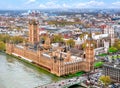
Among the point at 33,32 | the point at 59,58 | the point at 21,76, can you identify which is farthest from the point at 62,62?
the point at 33,32

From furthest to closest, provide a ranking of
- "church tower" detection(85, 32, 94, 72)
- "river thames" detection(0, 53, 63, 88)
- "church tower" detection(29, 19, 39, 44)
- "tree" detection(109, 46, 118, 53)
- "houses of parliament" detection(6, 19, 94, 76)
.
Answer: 1. "church tower" detection(29, 19, 39, 44)
2. "tree" detection(109, 46, 118, 53)
3. "church tower" detection(85, 32, 94, 72)
4. "houses of parliament" detection(6, 19, 94, 76)
5. "river thames" detection(0, 53, 63, 88)

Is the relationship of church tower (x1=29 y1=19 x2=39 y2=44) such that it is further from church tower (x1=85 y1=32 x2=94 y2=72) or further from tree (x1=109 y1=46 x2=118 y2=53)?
church tower (x1=85 y1=32 x2=94 y2=72)

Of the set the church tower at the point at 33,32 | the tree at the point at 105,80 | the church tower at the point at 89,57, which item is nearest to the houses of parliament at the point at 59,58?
the church tower at the point at 89,57

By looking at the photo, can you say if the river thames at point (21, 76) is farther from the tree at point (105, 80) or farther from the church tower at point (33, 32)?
the church tower at point (33, 32)

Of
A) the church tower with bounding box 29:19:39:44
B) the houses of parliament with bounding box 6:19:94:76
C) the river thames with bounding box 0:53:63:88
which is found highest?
the church tower with bounding box 29:19:39:44

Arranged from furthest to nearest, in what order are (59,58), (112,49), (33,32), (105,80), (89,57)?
(33,32) → (112,49) → (89,57) → (59,58) → (105,80)

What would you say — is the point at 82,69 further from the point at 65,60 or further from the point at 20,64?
the point at 20,64

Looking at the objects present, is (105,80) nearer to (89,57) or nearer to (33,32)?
(89,57)

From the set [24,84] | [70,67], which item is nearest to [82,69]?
[70,67]

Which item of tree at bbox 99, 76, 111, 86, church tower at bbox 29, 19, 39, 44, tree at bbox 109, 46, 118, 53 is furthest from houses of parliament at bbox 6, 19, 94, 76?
tree at bbox 109, 46, 118, 53
